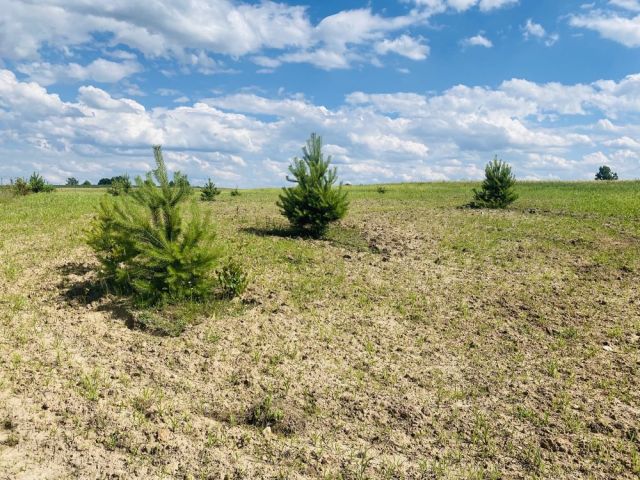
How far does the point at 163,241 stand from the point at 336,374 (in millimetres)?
3800

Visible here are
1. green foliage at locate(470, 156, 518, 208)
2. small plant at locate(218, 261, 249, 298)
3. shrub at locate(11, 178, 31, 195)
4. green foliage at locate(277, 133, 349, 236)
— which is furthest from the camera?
shrub at locate(11, 178, 31, 195)

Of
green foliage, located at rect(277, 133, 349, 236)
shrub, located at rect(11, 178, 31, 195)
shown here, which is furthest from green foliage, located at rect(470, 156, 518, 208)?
shrub, located at rect(11, 178, 31, 195)

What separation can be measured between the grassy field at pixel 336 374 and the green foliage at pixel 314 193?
8.39 feet

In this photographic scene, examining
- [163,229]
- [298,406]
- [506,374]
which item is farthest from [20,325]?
[506,374]

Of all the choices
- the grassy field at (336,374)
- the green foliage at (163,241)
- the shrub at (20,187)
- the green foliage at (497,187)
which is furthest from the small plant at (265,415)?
the shrub at (20,187)

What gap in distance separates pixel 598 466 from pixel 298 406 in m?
3.38

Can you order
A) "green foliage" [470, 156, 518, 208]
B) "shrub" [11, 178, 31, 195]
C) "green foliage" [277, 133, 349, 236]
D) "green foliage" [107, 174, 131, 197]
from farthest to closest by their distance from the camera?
"shrub" [11, 178, 31, 195]
"green foliage" [470, 156, 518, 208]
"green foliage" [277, 133, 349, 236]
"green foliage" [107, 174, 131, 197]

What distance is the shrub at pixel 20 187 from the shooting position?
31.8m

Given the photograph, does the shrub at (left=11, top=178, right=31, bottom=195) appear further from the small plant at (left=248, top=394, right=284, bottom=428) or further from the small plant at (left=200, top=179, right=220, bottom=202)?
the small plant at (left=248, top=394, right=284, bottom=428)

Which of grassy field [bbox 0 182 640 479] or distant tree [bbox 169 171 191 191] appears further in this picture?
distant tree [bbox 169 171 191 191]

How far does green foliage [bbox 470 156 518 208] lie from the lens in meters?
23.9

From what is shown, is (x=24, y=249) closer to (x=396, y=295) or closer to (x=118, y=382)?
(x=118, y=382)

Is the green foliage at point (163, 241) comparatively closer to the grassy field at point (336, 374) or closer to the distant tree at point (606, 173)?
the grassy field at point (336, 374)

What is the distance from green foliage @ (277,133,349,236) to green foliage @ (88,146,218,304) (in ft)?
21.3
